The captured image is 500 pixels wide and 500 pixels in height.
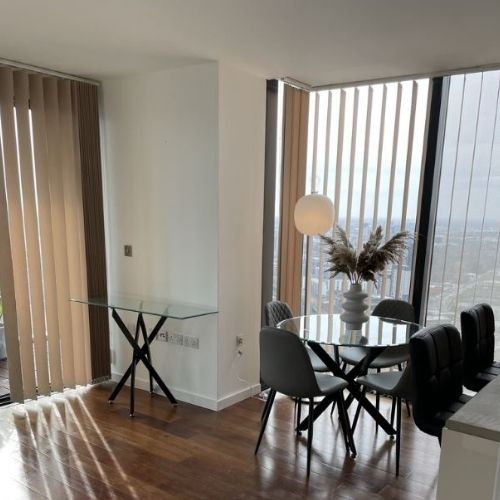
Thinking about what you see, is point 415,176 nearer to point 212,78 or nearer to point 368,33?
point 368,33

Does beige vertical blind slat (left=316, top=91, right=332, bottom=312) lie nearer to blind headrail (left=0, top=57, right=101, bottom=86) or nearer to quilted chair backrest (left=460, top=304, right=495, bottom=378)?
quilted chair backrest (left=460, top=304, right=495, bottom=378)

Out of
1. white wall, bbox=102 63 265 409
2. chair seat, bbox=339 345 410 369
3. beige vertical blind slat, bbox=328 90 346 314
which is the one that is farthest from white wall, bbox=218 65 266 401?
chair seat, bbox=339 345 410 369

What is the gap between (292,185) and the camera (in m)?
4.08

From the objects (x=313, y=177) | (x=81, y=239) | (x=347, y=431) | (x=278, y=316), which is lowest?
(x=347, y=431)

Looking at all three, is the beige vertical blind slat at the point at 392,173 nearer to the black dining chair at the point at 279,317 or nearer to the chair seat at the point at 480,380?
the black dining chair at the point at 279,317

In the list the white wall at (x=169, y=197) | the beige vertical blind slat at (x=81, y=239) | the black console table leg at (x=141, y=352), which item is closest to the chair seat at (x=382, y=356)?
the white wall at (x=169, y=197)

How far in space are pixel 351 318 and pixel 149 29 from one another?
7.46ft

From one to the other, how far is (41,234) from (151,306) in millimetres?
1018

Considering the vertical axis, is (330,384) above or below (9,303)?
below

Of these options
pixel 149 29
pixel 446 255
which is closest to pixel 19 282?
pixel 149 29

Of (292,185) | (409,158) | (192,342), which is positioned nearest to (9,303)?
(192,342)

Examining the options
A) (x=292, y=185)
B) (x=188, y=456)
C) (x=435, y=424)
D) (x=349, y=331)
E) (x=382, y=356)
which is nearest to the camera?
(x=435, y=424)

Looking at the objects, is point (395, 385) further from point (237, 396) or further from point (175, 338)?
point (175, 338)

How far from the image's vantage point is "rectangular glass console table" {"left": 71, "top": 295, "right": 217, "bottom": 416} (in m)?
3.46
